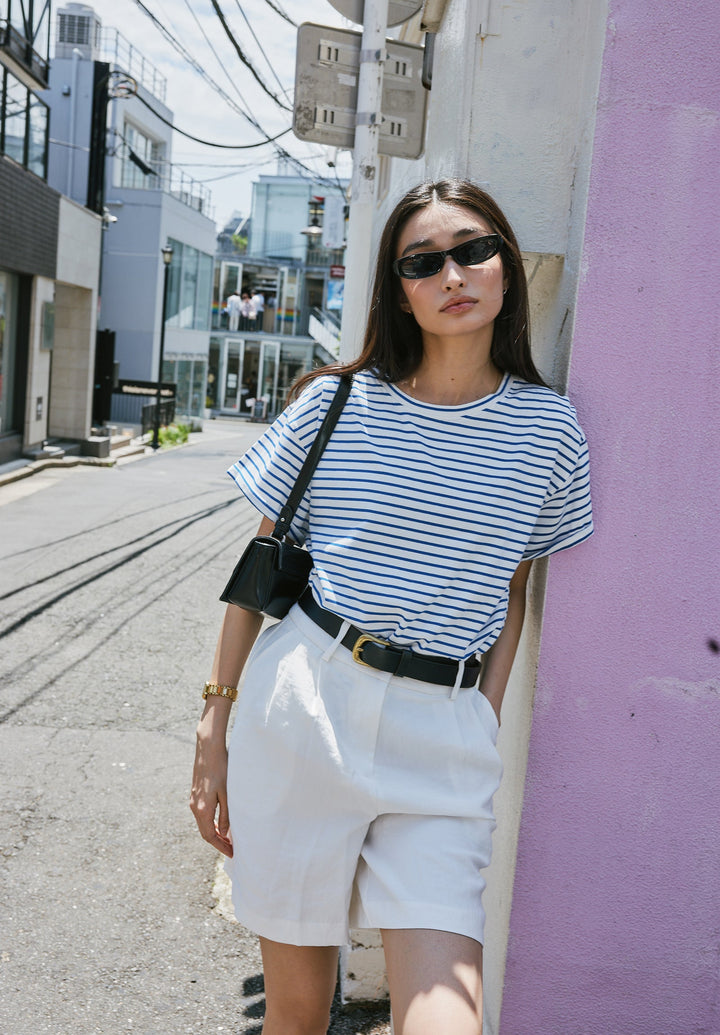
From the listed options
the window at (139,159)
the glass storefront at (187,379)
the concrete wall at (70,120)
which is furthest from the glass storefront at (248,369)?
the concrete wall at (70,120)

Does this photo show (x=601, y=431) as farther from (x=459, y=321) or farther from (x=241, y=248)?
(x=241, y=248)

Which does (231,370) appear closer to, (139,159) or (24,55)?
(139,159)

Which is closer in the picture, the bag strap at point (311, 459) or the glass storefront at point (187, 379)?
the bag strap at point (311, 459)

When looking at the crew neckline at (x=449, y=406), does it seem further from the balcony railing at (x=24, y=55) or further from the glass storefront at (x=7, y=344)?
the glass storefront at (x=7, y=344)

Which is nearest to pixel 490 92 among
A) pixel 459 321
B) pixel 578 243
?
pixel 578 243

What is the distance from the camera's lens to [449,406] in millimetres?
1986

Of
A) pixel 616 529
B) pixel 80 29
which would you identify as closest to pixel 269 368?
pixel 80 29

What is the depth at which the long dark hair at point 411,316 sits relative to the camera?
81.0 inches

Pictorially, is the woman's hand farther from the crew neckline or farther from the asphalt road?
the asphalt road

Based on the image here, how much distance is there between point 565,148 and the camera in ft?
8.16

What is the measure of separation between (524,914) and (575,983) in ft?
0.70

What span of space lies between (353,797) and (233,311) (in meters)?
48.5

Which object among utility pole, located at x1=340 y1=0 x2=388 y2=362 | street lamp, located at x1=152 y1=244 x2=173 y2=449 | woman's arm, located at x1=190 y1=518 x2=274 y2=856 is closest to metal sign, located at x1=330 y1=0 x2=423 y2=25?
utility pole, located at x1=340 y1=0 x2=388 y2=362

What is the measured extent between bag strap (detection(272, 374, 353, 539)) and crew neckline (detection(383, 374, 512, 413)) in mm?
97
